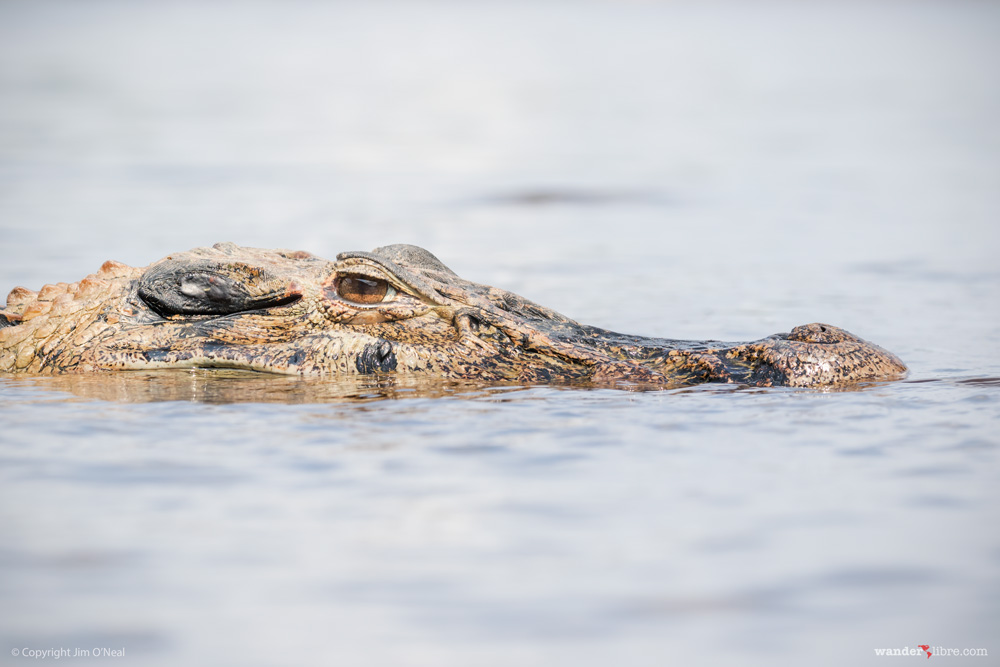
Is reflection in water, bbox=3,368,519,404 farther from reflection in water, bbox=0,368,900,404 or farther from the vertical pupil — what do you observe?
the vertical pupil

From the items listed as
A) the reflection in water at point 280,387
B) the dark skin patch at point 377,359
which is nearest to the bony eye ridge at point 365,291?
the dark skin patch at point 377,359

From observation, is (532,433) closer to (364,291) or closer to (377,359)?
(377,359)

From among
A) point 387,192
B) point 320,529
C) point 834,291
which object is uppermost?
point 387,192

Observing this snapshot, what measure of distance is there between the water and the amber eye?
1.46ft

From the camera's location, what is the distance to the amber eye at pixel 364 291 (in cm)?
620

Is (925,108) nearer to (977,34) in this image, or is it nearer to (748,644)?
(977,34)

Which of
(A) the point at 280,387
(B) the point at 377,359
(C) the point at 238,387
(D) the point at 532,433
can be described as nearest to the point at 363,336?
(B) the point at 377,359

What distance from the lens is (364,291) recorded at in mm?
6199

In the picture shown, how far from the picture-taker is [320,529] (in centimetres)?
407

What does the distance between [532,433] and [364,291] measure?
1439mm

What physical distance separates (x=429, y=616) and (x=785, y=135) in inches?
866

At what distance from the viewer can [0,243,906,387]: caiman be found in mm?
6141

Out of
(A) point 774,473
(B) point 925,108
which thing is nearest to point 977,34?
(B) point 925,108

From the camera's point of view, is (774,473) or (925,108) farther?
(925,108)
